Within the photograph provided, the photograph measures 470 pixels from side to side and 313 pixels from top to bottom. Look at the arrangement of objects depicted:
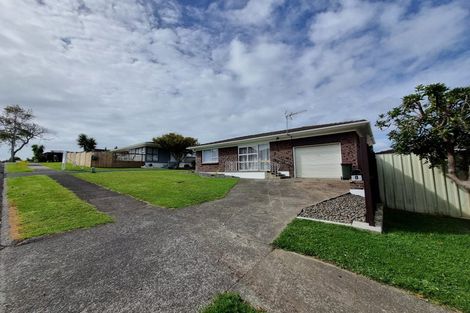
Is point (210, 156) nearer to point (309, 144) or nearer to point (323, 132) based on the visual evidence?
point (309, 144)

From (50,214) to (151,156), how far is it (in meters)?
28.4

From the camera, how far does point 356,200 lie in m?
7.02

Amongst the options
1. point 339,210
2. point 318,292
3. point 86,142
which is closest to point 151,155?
point 86,142

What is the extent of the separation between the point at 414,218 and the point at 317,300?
255 inches

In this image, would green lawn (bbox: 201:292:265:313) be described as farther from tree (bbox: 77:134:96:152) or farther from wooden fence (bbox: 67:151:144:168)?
tree (bbox: 77:134:96:152)

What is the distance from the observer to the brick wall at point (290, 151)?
461 inches

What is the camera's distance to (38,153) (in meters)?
42.9

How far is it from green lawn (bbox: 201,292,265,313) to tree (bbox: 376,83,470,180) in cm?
666

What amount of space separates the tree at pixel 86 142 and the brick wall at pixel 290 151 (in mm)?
38472

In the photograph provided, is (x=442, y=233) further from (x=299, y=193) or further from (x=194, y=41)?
(x=194, y=41)

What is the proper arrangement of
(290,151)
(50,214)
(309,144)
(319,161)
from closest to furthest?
(50,214) → (319,161) → (309,144) → (290,151)

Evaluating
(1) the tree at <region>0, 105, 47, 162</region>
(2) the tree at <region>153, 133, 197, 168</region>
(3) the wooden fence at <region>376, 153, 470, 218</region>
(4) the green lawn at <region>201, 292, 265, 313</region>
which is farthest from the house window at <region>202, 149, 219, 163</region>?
(1) the tree at <region>0, 105, 47, 162</region>

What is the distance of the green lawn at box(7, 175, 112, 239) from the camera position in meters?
4.77

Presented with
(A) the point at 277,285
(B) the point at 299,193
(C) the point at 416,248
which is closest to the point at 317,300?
(A) the point at 277,285
